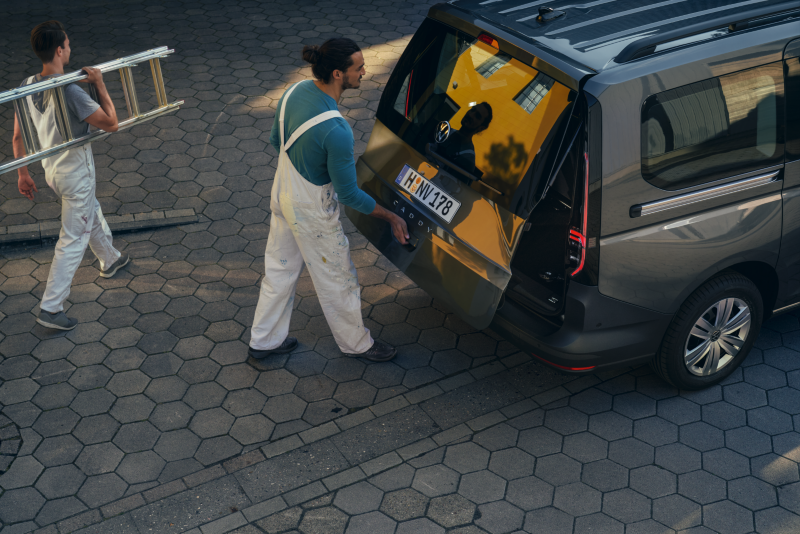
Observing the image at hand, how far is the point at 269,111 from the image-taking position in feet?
25.4

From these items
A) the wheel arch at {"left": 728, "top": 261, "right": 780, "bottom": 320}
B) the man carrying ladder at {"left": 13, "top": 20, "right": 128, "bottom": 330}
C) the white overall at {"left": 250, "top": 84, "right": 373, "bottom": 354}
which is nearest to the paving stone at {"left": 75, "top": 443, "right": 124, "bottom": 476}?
the white overall at {"left": 250, "top": 84, "right": 373, "bottom": 354}

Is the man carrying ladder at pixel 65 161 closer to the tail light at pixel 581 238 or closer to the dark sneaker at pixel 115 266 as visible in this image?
the dark sneaker at pixel 115 266

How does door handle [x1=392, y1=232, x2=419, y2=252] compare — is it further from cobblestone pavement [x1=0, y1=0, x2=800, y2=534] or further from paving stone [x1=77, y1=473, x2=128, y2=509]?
paving stone [x1=77, y1=473, x2=128, y2=509]

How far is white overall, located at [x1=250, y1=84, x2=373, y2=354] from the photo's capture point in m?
4.11

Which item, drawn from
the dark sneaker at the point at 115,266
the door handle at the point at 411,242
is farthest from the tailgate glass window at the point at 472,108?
the dark sneaker at the point at 115,266

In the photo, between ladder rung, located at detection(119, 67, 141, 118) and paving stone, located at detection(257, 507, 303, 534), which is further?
ladder rung, located at detection(119, 67, 141, 118)

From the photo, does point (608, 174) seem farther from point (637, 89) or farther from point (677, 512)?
point (677, 512)

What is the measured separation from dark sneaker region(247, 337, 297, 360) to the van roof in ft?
7.45

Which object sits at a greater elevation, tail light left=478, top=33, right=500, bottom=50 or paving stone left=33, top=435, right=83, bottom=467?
tail light left=478, top=33, right=500, bottom=50

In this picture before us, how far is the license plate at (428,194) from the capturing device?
4.13 meters

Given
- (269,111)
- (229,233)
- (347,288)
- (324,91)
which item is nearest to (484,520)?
(347,288)

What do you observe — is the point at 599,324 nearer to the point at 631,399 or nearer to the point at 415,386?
the point at 631,399

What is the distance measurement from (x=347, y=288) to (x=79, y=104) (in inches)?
75.1

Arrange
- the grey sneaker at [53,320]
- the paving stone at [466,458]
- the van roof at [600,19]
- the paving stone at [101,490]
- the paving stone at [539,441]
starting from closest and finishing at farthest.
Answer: the van roof at [600,19] → the paving stone at [101,490] → the paving stone at [466,458] → the paving stone at [539,441] → the grey sneaker at [53,320]
